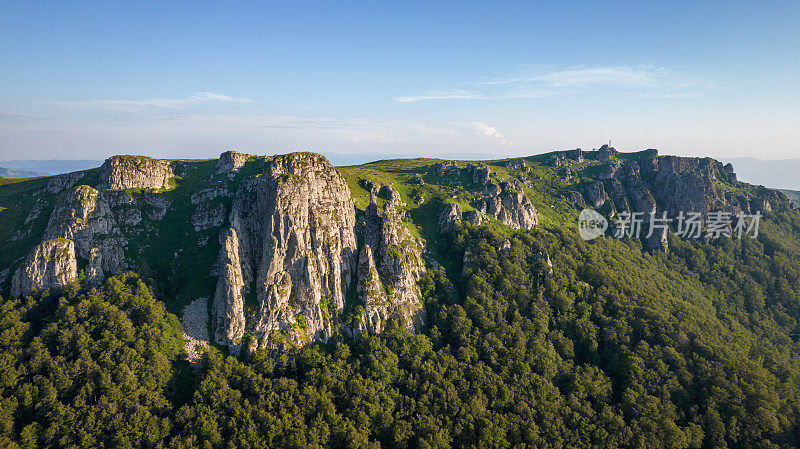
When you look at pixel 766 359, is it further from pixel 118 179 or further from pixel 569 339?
pixel 118 179

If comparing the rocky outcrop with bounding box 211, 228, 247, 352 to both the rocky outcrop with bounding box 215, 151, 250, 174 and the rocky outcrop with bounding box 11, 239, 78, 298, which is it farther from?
the rocky outcrop with bounding box 215, 151, 250, 174

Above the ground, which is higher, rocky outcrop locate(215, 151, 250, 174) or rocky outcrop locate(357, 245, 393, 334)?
rocky outcrop locate(215, 151, 250, 174)

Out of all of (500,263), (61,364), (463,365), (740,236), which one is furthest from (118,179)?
(740,236)

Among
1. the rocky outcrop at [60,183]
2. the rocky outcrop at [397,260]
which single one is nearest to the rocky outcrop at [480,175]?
the rocky outcrop at [397,260]
